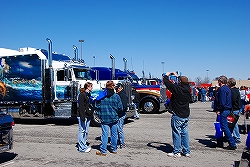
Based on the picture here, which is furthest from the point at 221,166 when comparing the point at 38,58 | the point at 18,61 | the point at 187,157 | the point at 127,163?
the point at 18,61

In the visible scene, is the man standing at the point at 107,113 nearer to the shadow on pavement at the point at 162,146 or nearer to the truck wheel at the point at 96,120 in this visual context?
the shadow on pavement at the point at 162,146

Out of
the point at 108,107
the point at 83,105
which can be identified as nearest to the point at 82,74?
the point at 83,105

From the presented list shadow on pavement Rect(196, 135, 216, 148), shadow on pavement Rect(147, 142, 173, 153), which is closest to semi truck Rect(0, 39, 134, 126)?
shadow on pavement Rect(196, 135, 216, 148)

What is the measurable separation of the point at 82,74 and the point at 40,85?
201 cm

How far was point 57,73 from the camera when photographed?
13125 millimetres

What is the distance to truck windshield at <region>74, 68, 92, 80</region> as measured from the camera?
13276 millimetres

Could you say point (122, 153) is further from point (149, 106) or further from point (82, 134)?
point (149, 106)

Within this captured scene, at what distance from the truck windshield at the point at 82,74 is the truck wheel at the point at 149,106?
494cm

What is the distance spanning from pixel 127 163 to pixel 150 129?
5078 mm

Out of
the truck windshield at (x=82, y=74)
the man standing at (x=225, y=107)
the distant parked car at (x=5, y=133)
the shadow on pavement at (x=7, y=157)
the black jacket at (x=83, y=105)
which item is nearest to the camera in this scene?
the distant parked car at (x=5, y=133)

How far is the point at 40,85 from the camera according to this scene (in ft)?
41.7

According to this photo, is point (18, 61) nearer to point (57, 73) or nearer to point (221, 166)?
point (57, 73)

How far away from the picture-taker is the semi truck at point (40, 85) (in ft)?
41.7

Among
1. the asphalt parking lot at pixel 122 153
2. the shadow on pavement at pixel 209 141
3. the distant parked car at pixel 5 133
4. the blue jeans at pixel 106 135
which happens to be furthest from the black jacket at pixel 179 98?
the distant parked car at pixel 5 133
